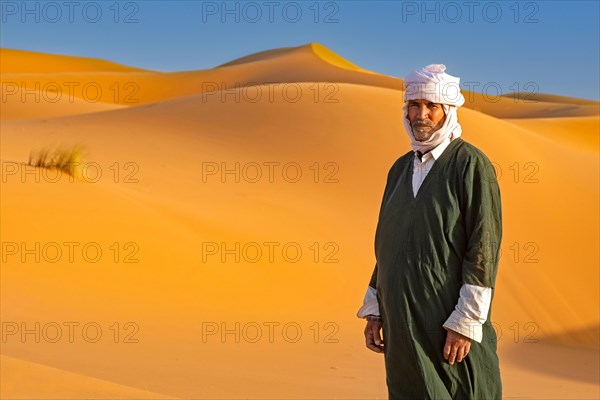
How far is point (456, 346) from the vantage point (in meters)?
3.17

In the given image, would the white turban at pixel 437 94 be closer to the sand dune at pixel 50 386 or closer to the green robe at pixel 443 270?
the green robe at pixel 443 270

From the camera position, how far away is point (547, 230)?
1590cm

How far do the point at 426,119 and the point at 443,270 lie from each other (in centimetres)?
62

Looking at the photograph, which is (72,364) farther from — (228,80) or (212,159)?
(228,80)

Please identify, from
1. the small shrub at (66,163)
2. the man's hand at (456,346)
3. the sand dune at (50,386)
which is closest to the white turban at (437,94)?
the man's hand at (456,346)

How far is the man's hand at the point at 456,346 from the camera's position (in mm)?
3162

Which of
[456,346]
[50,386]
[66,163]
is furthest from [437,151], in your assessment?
[66,163]

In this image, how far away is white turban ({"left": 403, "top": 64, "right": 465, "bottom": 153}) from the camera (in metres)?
3.38

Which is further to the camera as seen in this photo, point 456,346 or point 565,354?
point 565,354

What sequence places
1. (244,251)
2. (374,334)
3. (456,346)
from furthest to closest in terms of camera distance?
(244,251) < (374,334) < (456,346)

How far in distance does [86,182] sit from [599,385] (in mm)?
7071

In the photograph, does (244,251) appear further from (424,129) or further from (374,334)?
(424,129)

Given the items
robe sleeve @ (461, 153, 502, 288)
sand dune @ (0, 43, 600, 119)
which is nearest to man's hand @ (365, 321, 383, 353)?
robe sleeve @ (461, 153, 502, 288)

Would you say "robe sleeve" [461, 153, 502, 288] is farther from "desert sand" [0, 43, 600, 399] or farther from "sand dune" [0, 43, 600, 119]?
"sand dune" [0, 43, 600, 119]
